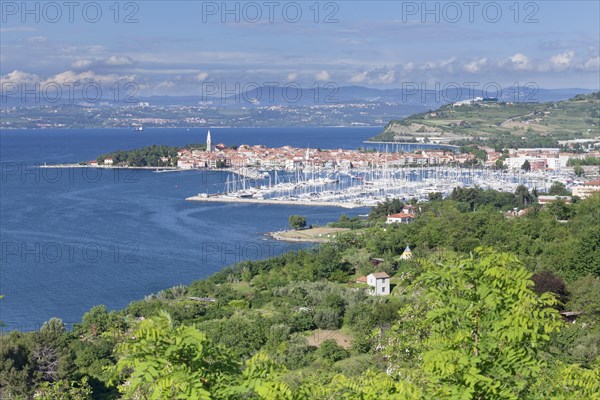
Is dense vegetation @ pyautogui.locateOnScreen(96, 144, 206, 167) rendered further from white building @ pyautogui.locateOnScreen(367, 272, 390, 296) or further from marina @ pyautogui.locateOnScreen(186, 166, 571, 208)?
white building @ pyautogui.locateOnScreen(367, 272, 390, 296)

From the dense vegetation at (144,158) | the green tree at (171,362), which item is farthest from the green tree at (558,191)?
the green tree at (171,362)

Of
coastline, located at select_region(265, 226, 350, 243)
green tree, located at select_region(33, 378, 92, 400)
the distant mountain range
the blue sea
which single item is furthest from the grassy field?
the distant mountain range

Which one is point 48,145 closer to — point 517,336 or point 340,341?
point 340,341

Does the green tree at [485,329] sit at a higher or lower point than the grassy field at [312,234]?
higher

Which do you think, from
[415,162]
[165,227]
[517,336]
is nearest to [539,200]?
[165,227]

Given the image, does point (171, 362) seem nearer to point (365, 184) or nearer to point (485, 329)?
point (485, 329)

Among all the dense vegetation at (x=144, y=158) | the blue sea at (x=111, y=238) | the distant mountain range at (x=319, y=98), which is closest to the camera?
the blue sea at (x=111, y=238)

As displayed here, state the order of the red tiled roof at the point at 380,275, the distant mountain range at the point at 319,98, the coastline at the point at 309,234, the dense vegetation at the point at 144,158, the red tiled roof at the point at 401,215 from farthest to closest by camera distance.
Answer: the distant mountain range at the point at 319,98, the dense vegetation at the point at 144,158, the red tiled roof at the point at 401,215, the coastline at the point at 309,234, the red tiled roof at the point at 380,275

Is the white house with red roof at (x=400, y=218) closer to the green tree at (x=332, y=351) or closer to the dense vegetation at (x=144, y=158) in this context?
the green tree at (x=332, y=351)

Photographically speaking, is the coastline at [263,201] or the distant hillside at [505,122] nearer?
the coastline at [263,201]
